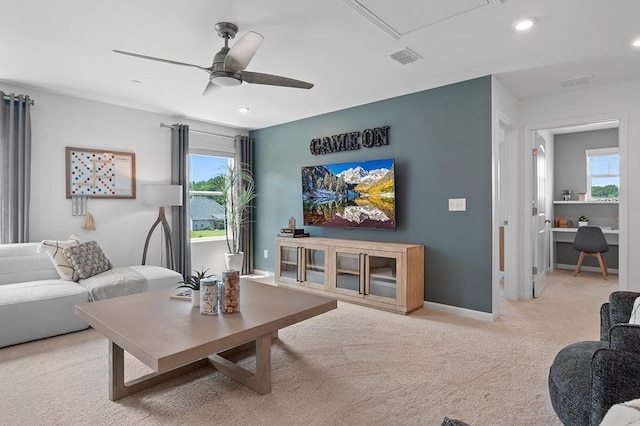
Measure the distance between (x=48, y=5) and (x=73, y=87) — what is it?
72.0 inches

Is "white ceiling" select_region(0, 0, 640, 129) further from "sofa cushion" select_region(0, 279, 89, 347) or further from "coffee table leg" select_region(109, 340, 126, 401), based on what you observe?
"coffee table leg" select_region(109, 340, 126, 401)

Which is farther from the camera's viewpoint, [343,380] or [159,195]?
[159,195]

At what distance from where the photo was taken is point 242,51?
7.65 feet

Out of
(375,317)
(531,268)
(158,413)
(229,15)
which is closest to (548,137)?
(531,268)

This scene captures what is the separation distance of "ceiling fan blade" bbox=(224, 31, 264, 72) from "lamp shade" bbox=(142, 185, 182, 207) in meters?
2.57

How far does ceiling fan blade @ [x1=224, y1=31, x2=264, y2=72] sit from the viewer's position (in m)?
2.24

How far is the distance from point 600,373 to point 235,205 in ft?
16.4

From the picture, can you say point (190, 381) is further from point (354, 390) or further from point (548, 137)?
point (548, 137)

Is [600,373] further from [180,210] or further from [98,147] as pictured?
[98,147]

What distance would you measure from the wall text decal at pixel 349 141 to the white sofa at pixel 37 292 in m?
2.52

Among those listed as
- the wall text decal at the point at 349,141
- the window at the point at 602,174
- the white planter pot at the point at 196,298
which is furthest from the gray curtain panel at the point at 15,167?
the window at the point at 602,174

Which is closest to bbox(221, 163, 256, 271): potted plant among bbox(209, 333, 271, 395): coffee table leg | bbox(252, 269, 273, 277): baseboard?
bbox(252, 269, 273, 277): baseboard

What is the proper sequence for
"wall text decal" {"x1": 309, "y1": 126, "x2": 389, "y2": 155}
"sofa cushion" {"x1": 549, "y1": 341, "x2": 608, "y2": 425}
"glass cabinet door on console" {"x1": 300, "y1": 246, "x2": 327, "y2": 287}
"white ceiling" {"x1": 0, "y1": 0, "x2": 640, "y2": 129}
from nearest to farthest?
"sofa cushion" {"x1": 549, "y1": 341, "x2": 608, "y2": 425}, "white ceiling" {"x1": 0, "y1": 0, "x2": 640, "y2": 129}, "wall text decal" {"x1": 309, "y1": 126, "x2": 389, "y2": 155}, "glass cabinet door on console" {"x1": 300, "y1": 246, "x2": 327, "y2": 287}

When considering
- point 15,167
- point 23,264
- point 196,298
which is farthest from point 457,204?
point 15,167
